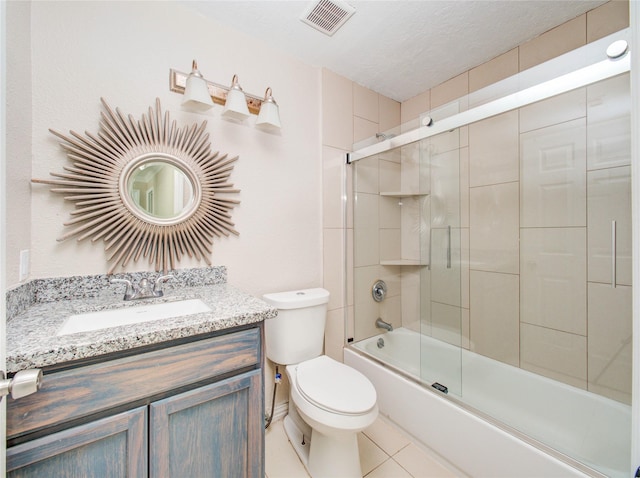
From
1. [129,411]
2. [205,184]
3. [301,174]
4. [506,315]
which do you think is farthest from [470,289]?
[129,411]

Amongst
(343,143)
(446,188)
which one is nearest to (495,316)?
(446,188)

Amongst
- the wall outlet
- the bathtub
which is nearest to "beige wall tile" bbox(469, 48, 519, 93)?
the bathtub

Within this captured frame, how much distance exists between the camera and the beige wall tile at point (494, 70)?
1.76 meters

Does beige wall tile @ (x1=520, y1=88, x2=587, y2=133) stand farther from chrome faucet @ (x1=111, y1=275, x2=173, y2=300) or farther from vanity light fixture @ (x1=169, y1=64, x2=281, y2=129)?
chrome faucet @ (x1=111, y1=275, x2=173, y2=300)

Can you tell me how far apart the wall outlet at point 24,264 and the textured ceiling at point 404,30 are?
55.6 inches

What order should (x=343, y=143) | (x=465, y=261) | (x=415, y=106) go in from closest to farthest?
(x=465, y=261)
(x=343, y=143)
(x=415, y=106)

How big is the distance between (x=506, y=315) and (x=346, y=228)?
1.22m

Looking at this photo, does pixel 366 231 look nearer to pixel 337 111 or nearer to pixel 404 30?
pixel 337 111

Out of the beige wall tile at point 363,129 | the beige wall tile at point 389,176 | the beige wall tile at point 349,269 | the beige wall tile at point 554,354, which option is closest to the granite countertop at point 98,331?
the beige wall tile at point 349,269

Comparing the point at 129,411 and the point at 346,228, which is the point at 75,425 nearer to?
the point at 129,411

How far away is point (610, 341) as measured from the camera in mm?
1387

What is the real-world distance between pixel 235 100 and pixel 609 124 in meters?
1.88

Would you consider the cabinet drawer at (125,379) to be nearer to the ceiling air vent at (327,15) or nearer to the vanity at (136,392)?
the vanity at (136,392)

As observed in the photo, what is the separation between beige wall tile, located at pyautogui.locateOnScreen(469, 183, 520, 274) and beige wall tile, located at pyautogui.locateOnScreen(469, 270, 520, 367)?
0.08 metres
